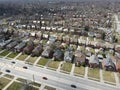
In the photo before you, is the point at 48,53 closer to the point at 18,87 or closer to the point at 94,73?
the point at 94,73

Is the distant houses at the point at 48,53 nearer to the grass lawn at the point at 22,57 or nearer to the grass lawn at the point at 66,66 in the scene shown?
the grass lawn at the point at 22,57

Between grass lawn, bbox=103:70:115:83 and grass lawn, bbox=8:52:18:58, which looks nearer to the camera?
grass lawn, bbox=103:70:115:83

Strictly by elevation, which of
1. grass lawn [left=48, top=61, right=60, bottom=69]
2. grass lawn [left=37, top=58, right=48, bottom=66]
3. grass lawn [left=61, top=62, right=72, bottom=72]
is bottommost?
grass lawn [left=61, top=62, right=72, bottom=72]

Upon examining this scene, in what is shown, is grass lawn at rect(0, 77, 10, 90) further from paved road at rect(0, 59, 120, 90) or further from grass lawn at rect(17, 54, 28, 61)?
grass lawn at rect(17, 54, 28, 61)

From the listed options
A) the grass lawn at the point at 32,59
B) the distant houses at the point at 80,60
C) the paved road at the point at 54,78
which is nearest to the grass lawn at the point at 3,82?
the paved road at the point at 54,78

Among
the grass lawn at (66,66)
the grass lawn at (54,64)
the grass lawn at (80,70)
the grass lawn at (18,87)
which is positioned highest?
the grass lawn at (54,64)

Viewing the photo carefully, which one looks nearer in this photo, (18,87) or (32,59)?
(18,87)

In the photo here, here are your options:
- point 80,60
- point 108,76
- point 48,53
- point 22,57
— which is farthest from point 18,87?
point 108,76

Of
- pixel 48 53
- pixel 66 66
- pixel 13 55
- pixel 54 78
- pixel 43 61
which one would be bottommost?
pixel 54 78

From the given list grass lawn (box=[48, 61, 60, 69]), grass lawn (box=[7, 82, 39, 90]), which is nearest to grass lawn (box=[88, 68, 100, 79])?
grass lawn (box=[48, 61, 60, 69])
